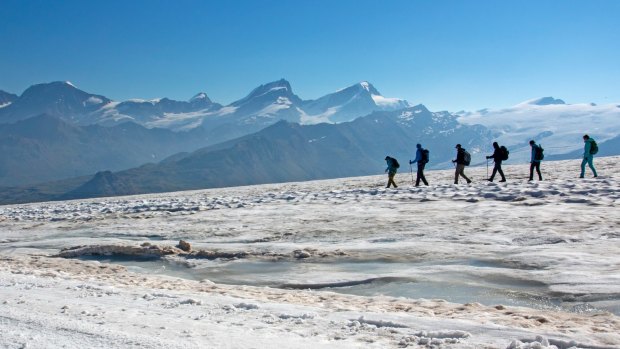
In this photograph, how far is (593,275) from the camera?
8.30 m

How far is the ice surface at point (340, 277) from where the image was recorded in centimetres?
567

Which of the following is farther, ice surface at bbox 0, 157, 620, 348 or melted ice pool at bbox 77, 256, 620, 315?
melted ice pool at bbox 77, 256, 620, 315

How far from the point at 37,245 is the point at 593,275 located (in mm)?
14472

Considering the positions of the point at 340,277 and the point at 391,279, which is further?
the point at 340,277

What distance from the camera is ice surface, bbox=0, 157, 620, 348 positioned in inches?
223

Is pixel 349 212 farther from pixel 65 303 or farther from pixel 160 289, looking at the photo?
pixel 65 303

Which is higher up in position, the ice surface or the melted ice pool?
the ice surface

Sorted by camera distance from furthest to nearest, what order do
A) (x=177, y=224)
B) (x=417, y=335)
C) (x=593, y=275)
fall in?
(x=177, y=224) < (x=593, y=275) < (x=417, y=335)

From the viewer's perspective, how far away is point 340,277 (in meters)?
9.64

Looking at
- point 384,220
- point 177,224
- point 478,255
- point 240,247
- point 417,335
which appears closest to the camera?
point 417,335

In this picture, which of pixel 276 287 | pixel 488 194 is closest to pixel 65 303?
pixel 276 287

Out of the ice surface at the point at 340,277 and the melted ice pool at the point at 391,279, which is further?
the melted ice pool at the point at 391,279

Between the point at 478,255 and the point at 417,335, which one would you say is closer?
the point at 417,335

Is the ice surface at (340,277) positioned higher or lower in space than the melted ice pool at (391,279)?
higher
